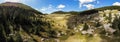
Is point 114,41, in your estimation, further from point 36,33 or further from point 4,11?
point 4,11

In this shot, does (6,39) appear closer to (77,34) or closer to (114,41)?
(77,34)

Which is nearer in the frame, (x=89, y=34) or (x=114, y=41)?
(x=114, y=41)

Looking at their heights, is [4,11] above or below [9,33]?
above

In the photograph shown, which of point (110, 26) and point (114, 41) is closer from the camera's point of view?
point (114, 41)

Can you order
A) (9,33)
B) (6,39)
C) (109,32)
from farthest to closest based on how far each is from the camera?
(109,32), (9,33), (6,39)

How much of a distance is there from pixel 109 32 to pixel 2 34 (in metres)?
61.0

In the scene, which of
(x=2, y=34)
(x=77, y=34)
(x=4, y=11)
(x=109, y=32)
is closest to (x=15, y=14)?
(x=4, y=11)

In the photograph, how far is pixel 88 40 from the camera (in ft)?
401

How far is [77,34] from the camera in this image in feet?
444

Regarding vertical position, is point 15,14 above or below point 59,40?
above

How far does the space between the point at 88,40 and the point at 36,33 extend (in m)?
30.1

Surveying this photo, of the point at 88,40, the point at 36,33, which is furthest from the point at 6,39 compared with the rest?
the point at 88,40

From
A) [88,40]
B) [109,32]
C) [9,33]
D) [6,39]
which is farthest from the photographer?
[109,32]

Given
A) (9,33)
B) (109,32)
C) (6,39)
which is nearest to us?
(6,39)
